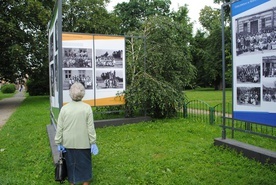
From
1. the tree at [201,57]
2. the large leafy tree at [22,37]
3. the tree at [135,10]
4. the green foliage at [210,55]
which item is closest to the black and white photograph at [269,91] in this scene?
the large leafy tree at [22,37]

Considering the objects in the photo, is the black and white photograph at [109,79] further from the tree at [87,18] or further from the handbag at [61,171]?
the tree at [87,18]

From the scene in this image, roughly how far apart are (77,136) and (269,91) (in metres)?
3.29

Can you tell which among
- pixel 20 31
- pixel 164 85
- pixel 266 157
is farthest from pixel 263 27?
pixel 20 31

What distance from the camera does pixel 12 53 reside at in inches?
680

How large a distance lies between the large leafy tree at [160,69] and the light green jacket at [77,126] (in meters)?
5.69

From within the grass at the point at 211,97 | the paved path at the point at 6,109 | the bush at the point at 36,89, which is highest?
the bush at the point at 36,89

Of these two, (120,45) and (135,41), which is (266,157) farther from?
(135,41)

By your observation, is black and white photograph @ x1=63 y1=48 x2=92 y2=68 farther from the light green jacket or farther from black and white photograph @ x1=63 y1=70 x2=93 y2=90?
the light green jacket

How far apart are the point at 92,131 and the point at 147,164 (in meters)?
1.71

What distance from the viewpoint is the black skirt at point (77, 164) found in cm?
409

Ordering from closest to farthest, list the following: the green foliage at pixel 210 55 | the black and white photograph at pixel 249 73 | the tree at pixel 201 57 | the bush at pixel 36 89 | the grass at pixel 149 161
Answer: the grass at pixel 149 161 < the black and white photograph at pixel 249 73 < the bush at pixel 36 89 < the green foliage at pixel 210 55 < the tree at pixel 201 57

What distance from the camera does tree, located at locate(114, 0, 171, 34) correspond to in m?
39.9

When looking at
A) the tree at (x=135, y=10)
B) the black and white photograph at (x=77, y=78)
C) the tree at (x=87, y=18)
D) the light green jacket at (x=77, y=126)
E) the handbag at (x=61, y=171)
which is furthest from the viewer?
the tree at (x=135, y=10)

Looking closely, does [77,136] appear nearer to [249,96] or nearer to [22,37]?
[249,96]
